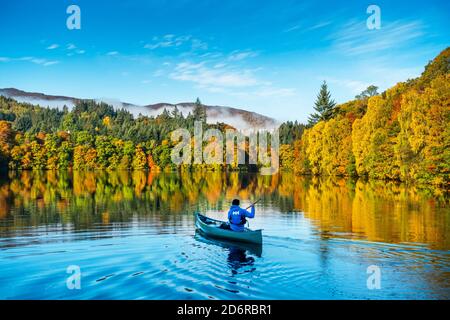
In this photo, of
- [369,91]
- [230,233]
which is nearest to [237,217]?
[230,233]

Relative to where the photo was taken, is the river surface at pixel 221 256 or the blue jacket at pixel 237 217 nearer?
the river surface at pixel 221 256

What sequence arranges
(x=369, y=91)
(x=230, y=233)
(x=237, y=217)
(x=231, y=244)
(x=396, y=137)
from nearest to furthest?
(x=230, y=233) < (x=231, y=244) < (x=237, y=217) < (x=396, y=137) < (x=369, y=91)

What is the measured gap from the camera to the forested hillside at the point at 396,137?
49.5 metres

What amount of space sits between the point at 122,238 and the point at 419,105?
4367 cm

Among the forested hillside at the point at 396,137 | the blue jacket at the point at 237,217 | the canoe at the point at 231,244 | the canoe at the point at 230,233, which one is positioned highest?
the forested hillside at the point at 396,137

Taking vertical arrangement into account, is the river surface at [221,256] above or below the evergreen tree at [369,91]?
below

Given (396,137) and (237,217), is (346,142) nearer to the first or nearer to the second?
(396,137)

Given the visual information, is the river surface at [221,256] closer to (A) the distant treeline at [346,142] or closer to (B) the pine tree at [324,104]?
(A) the distant treeline at [346,142]

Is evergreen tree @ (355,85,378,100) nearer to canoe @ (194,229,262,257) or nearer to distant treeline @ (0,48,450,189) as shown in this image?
distant treeline @ (0,48,450,189)

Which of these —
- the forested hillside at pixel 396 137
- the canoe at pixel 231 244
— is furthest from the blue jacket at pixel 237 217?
the forested hillside at pixel 396 137

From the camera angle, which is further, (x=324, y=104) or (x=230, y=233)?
(x=324, y=104)

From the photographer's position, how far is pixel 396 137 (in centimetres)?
6362

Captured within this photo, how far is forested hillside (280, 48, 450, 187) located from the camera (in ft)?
162
